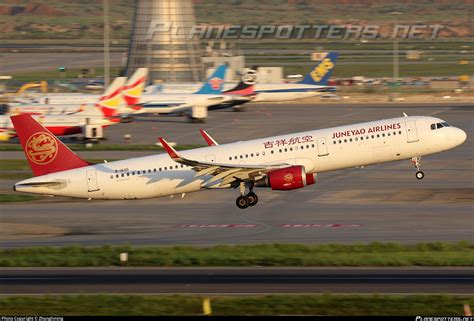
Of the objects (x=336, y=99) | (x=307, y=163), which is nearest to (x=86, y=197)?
(x=307, y=163)

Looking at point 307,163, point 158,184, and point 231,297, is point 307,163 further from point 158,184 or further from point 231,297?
point 231,297

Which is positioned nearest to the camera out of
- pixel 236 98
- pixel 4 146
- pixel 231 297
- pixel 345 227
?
pixel 231 297

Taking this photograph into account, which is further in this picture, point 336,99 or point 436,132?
point 336,99

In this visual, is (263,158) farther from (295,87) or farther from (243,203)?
(295,87)

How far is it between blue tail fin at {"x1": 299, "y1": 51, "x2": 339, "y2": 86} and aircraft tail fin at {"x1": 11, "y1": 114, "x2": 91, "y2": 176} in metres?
76.0

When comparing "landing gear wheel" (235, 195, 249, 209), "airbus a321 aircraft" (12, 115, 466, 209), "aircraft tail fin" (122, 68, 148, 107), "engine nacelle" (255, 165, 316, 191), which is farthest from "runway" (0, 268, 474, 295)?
"aircraft tail fin" (122, 68, 148, 107)

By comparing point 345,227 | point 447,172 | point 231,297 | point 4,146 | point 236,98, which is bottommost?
point 231,297

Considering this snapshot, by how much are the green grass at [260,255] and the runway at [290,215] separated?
102 inches

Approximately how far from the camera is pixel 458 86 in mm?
149625

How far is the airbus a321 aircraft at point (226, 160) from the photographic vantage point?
56.1 metres

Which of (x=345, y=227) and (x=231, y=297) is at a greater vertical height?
(x=345, y=227)

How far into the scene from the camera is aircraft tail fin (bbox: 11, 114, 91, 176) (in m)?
55.5

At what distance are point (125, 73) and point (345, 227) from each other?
104621 mm

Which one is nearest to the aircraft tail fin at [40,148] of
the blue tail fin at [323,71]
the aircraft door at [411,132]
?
the aircraft door at [411,132]
